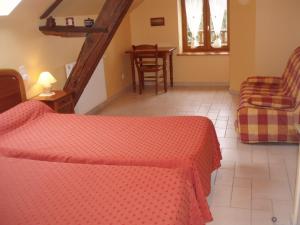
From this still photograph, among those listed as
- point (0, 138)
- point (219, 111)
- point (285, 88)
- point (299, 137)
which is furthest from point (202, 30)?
point (0, 138)

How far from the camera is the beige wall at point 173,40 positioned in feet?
19.6

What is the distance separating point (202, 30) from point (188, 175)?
4513 mm

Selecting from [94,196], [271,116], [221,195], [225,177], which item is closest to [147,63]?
[271,116]

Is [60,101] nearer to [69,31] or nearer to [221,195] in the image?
[69,31]

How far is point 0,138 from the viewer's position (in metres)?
2.47

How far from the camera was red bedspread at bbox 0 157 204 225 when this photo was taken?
59.6 inches

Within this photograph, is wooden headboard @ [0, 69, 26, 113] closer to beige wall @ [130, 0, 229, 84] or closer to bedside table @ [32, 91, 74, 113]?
bedside table @ [32, 91, 74, 113]

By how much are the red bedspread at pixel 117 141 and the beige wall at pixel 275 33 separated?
250 centimetres

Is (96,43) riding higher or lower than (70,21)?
lower

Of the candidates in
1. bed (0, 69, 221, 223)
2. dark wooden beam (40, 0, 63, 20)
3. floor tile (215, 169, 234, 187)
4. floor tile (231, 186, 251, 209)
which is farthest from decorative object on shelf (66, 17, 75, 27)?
floor tile (231, 186, 251, 209)

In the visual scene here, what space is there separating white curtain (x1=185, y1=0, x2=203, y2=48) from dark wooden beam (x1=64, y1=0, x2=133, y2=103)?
101 inches

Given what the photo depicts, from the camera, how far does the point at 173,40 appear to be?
610 cm

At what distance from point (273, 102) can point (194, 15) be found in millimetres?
2955

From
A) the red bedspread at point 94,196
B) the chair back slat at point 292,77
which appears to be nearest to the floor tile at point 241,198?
the red bedspread at point 94,196
